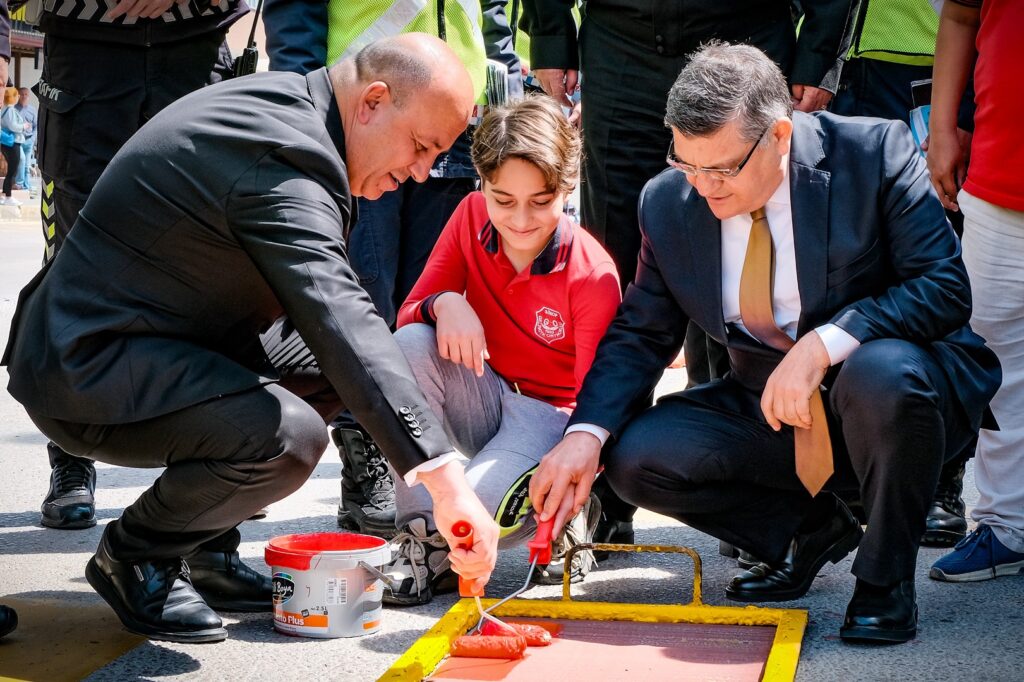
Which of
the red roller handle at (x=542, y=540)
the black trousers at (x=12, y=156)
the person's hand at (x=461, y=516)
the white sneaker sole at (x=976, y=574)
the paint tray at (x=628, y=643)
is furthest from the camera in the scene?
the black trousers at (x=12, y=156)

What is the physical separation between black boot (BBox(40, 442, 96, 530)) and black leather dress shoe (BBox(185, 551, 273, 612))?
29.5 inches

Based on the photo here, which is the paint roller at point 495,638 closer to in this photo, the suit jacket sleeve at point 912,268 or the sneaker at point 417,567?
the sneaker at point 417,567

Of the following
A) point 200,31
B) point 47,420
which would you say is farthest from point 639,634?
point 200,31

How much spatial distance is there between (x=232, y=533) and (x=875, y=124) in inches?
68.0

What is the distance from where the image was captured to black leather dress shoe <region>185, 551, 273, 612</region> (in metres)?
2.80

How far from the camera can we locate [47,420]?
8.27 feet

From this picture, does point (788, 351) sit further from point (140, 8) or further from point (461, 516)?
point (140, 8)

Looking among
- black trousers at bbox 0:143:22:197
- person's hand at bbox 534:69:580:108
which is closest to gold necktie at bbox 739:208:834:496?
person's hand at bbox 534:69:580:108

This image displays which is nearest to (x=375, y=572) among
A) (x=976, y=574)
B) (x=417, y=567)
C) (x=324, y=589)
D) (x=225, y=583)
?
(x=324, y=589)

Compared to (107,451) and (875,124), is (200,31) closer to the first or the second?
(107,451)

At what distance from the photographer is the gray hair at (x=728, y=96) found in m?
2.68

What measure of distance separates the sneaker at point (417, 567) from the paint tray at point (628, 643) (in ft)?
0.47

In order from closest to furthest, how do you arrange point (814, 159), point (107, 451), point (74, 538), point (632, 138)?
point (107, 451) < point (814, 159) < point (74, 538) < point (632, 138)

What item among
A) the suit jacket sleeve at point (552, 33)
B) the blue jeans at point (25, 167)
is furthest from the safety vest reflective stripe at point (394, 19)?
the blue jeans at point (25, 167)
